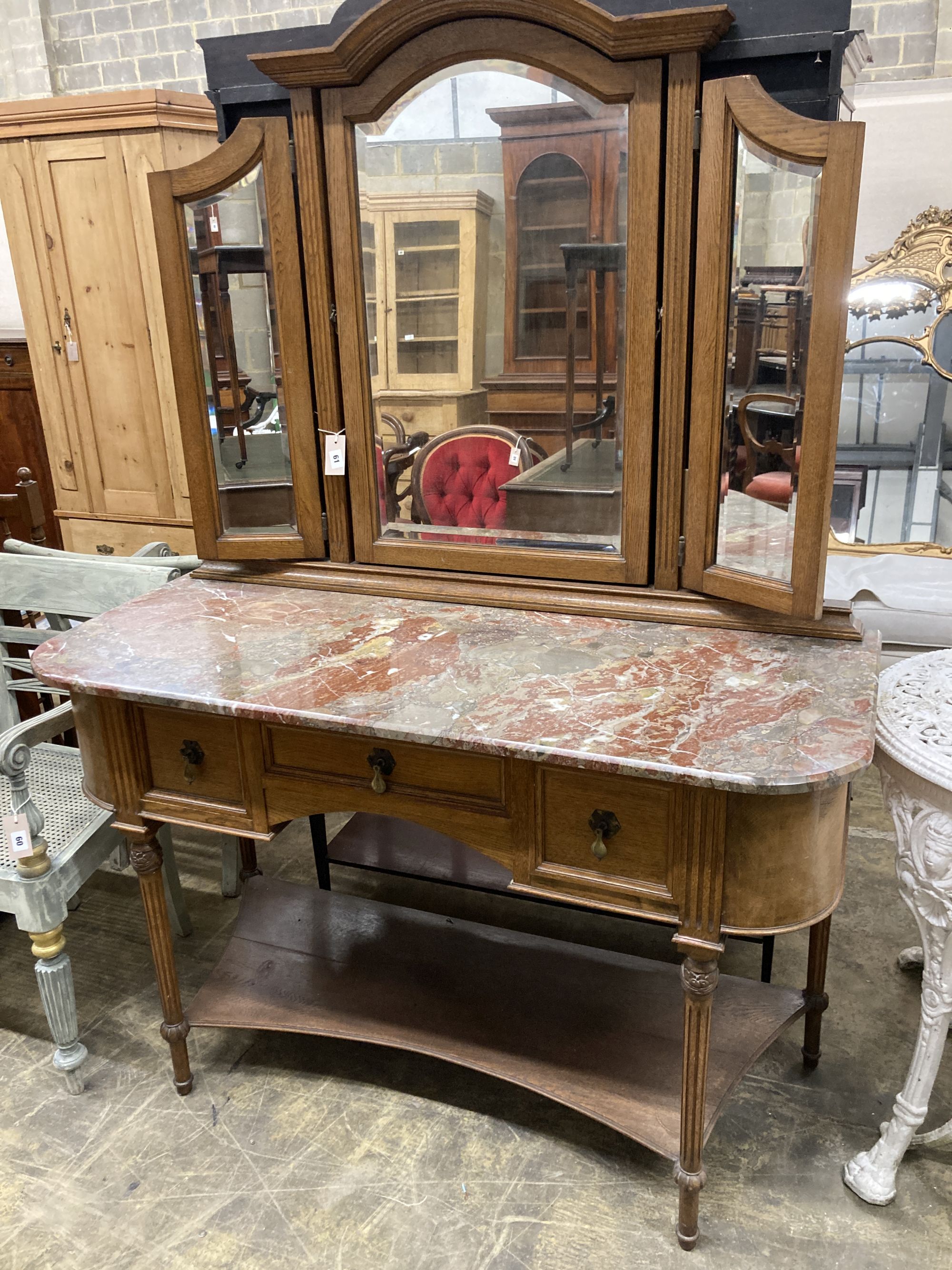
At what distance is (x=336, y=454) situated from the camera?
7.04 feet

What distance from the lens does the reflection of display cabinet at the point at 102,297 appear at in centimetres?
393

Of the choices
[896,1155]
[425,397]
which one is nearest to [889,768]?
[896,1155]

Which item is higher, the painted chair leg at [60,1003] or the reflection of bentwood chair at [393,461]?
the reflection of bentwood chair at [393,461]

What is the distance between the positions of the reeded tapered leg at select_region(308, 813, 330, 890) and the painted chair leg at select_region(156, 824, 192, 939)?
1.22 feet

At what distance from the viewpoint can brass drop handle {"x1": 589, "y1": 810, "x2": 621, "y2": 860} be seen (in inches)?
61.4

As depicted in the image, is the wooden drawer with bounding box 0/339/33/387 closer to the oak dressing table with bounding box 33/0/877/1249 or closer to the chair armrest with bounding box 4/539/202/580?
the chair armrest with bounding box 4/539/202/580

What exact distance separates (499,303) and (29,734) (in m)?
1.35

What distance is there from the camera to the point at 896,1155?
1.83 meters

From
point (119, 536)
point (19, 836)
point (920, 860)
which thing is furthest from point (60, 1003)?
point (119, 536)

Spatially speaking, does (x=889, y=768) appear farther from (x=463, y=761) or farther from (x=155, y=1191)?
(x=155, y=1191)

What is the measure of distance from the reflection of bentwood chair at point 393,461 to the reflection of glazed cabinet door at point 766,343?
589 millimetres

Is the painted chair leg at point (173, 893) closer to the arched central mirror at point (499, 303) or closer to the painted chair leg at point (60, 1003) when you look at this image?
the painted chair leg at point (60, 1003)

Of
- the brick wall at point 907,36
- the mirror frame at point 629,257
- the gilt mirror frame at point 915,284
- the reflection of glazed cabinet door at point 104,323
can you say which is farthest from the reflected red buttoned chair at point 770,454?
the brick wall at point 907,36

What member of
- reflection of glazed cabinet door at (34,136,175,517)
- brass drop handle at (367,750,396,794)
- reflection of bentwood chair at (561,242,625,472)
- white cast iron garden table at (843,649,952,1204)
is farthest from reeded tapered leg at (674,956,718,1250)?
reflection of glazed cabinet door at (34,136,175,517)
